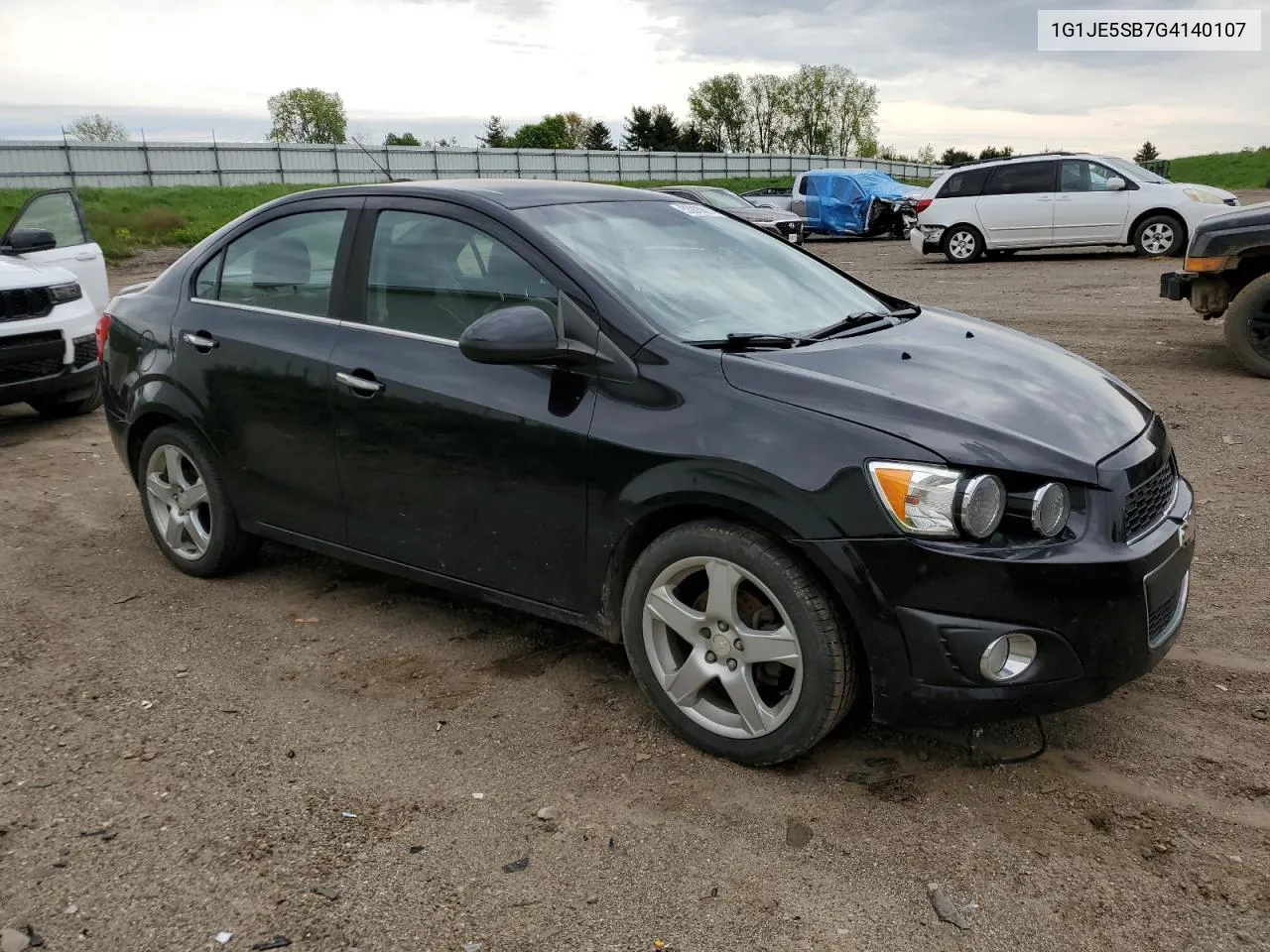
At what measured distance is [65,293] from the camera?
795 cm

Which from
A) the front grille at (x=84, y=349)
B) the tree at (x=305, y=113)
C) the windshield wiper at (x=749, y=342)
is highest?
the tree at (x=305, y=113)

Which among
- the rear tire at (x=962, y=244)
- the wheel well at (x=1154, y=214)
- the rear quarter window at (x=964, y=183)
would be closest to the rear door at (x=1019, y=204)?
the rear quarter window at (x=964, y=183)

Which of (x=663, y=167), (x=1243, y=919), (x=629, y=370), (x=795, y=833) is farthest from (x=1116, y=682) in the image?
(x=663, y=167)

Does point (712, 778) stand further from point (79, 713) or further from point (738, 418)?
point (79, 713)

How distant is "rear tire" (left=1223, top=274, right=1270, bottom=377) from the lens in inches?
316

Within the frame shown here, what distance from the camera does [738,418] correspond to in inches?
119

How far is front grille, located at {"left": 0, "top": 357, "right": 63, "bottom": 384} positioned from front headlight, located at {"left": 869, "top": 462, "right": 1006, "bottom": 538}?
683 centimetres

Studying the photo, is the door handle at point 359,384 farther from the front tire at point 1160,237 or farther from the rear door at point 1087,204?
the front tire at point 1160,237

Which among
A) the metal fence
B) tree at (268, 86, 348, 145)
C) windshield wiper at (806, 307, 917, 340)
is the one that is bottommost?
windshield wiper at (806, 307, 917, 340)

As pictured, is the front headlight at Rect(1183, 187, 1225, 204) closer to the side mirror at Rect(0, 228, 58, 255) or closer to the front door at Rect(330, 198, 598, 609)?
the side mirror at Rect(0, 228, 58, 255)

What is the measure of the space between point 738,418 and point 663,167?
48772 mm

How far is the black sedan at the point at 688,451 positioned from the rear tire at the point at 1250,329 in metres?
5.05

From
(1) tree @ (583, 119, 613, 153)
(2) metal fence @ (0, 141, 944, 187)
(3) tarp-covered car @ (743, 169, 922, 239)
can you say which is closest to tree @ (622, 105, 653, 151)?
(1) tree @ (583, 119, 613, 153)

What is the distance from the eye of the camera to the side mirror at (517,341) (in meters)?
3.25
